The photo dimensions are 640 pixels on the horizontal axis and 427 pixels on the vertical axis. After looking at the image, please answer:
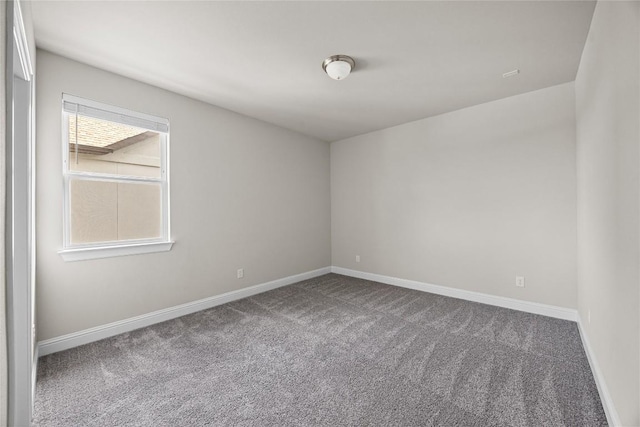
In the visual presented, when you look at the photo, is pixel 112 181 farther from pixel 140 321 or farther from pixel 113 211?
pixel 140 321

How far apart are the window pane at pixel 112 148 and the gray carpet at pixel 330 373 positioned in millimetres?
1640

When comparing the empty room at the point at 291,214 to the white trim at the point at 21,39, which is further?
the empty room at the point at 291,214

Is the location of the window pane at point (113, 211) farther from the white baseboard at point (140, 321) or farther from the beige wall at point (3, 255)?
the beige wall at point (3, 255)

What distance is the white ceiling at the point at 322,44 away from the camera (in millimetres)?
1885

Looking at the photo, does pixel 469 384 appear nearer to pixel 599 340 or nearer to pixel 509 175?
pixel 599 340

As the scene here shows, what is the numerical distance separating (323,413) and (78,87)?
3.30 m

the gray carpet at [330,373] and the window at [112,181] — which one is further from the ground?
the window at [112,181]

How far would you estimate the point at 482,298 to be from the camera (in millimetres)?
3596

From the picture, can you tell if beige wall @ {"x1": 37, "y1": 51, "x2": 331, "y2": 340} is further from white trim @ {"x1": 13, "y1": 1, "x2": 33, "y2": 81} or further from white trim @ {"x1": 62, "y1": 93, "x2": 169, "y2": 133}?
A: white trim @ {"x1": 13, "y1": 1, "x2": 33, "y2": 81}

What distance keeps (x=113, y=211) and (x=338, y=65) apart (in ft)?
8.42

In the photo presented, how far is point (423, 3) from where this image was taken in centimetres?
182

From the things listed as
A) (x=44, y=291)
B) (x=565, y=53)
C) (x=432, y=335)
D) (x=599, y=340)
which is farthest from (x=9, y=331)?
(x=565, y=53)

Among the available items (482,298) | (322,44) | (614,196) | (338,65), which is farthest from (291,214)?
(614,196)

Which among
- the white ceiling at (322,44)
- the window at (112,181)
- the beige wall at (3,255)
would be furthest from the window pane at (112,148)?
the beige wall at (3,255)
